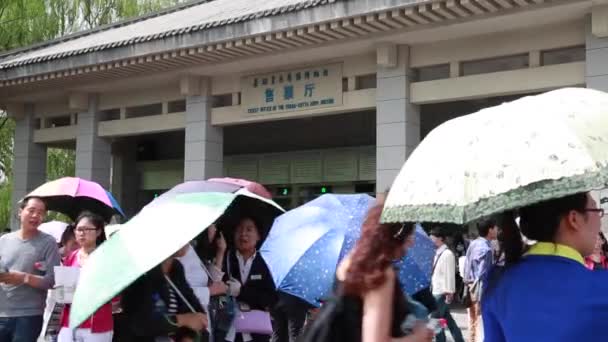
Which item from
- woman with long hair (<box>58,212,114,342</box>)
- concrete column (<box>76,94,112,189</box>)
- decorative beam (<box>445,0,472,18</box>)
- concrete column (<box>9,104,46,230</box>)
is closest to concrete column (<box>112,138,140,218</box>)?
concrete column (<box>9,104,46,230</box>)

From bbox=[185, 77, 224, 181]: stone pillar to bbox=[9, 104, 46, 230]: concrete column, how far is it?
505 centimetres

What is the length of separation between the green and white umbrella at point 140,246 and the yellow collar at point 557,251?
141 cm

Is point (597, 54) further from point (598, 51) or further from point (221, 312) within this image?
point (221, 312)

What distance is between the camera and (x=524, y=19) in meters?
9.50

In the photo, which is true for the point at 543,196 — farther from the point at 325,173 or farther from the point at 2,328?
the point at 325,173

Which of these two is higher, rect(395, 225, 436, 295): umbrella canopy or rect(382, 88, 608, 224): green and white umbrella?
rect(382, 88, 608, 224): green and white umbrella

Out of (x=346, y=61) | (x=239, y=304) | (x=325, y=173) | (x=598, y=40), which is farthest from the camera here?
(x=325, y=173)

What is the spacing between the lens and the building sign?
38.4 feet

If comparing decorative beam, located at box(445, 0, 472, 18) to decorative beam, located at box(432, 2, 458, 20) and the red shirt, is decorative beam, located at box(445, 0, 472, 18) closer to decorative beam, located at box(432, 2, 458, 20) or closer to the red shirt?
decorative beam, located at box(432, 2, 458, 20)

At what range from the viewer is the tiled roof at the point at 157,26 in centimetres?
1115

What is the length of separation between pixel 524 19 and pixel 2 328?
757 cm

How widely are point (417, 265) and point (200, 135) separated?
9014mm

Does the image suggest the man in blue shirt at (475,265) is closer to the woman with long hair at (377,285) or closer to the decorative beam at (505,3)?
the decorative beam at (505,3)

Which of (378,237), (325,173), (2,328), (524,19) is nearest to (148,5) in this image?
(325,173)
